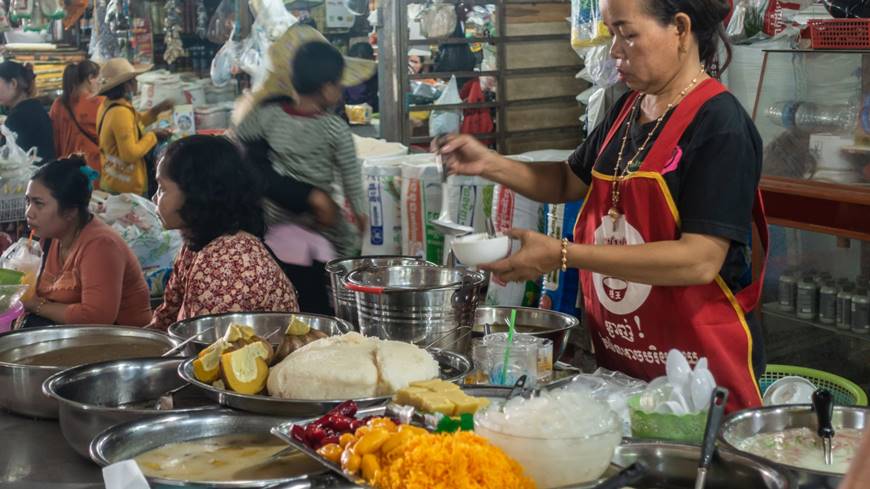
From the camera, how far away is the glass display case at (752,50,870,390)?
159 inches

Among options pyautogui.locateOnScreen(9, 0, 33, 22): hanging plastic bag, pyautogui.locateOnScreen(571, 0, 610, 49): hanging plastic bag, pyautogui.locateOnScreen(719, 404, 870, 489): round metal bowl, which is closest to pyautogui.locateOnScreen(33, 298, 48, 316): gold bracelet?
pyautogui.locateOnScreen(9, 0, 33, 22): hanging plastic bag

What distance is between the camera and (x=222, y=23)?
5.74 m

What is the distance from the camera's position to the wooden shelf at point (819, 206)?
3939mm

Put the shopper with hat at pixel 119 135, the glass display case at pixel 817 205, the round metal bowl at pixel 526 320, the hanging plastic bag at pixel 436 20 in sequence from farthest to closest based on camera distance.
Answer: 1. the hanging plastic bag at pixel 436 20
2. the shopper with hat at pixel 119 135
3. the glass display case at pixel 817 205
4. the round metal bowl at pixel 526 320

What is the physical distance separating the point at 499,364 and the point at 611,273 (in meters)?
0.35

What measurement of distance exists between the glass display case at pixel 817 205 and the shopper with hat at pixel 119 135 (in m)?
3.25

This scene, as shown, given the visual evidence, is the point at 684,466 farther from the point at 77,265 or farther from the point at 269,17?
the point at 269,17

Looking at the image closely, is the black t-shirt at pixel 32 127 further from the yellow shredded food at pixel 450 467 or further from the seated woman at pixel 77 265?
the yellow shredded food at pixel 450 467

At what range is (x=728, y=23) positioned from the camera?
512 cm

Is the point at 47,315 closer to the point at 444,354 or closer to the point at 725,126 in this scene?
the point at 444,354

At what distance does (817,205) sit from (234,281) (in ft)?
7.66

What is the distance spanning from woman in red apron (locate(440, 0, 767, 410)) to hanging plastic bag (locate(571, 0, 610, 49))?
280 cm

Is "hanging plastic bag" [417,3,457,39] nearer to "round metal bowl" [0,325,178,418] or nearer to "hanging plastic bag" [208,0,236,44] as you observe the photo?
"hanging plastic bag" [208,0,236,44]

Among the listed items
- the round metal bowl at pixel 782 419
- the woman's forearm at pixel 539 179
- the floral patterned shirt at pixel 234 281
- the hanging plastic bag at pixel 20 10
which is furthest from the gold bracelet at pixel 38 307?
the round metal bowl at pixel 782 419
